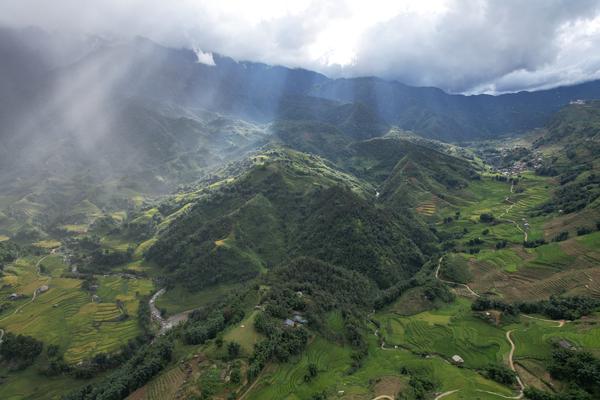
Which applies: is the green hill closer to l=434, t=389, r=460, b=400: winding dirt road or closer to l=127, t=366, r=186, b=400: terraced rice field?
l=434, t=389, r=460, b=400: winding dirt road

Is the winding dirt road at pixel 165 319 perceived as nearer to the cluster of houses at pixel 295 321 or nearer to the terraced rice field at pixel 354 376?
the cluster of houses at pixel 295 321

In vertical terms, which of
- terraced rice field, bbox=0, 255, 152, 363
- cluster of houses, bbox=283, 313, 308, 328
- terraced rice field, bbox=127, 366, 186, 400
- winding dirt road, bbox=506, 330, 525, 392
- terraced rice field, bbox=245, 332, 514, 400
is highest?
winding dirt road, bbox=506, 330, 525, 392

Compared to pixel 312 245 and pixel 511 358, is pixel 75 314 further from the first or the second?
pixel 511 358

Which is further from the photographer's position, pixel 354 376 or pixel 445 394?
pixel 354 376

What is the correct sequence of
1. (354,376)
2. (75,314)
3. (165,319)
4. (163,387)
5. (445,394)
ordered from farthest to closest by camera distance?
(165,319)
(75,314)
(354,376)
(163,387)
(445,394)

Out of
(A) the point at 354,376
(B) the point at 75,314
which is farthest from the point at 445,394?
(B) the point at 75,314

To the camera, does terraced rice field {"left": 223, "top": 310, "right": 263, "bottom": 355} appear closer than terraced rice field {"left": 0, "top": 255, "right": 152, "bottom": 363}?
Yes

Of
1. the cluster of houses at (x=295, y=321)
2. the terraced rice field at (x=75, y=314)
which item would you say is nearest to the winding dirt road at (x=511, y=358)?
the cluster of houses at (x=295, y=321)

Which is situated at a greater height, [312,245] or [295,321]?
[312,245]

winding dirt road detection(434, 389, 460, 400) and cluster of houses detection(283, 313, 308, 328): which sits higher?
winding dirt road detection(434, 389, 460, 400)

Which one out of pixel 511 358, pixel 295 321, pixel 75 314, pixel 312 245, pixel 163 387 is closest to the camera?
pixel 163 387

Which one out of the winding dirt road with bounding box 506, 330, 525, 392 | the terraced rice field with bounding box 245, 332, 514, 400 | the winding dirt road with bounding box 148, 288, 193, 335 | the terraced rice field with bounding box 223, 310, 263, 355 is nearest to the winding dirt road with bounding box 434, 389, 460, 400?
the terraced rice field with bounding box 245, 332, 514, 400
